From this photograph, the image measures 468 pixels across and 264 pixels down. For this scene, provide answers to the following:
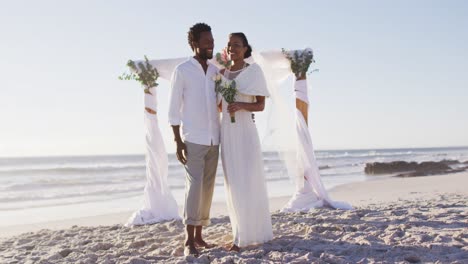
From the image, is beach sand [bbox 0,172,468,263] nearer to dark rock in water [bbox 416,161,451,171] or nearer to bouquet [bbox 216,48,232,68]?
bouquet [bbox 216,48,232,68]

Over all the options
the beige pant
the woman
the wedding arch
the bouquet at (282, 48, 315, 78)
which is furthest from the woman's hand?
the bouquet at (282, 48, 315, 78)

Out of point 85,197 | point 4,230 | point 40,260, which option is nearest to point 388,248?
point 40,260

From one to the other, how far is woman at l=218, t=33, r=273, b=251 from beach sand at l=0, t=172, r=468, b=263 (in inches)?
9.3

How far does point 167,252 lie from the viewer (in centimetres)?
444

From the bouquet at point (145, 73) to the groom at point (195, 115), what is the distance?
2782mm

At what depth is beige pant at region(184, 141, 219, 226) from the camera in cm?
405

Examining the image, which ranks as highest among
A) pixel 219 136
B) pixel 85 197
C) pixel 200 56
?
pixel 200 56

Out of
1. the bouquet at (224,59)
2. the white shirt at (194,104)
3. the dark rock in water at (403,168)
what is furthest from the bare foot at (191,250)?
the dark rock in water at (403,168)

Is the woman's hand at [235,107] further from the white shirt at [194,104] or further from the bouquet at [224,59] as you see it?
the bouquet at [224,59]

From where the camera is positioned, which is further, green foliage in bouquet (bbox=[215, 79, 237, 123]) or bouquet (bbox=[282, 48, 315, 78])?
bouquet (bbox=[282, 48, 315, 78])

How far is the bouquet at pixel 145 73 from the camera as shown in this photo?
680cm

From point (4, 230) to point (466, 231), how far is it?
6170 mm

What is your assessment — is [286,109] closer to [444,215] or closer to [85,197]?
[444,215]

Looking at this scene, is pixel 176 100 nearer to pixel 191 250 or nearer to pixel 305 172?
pixel 191 250
